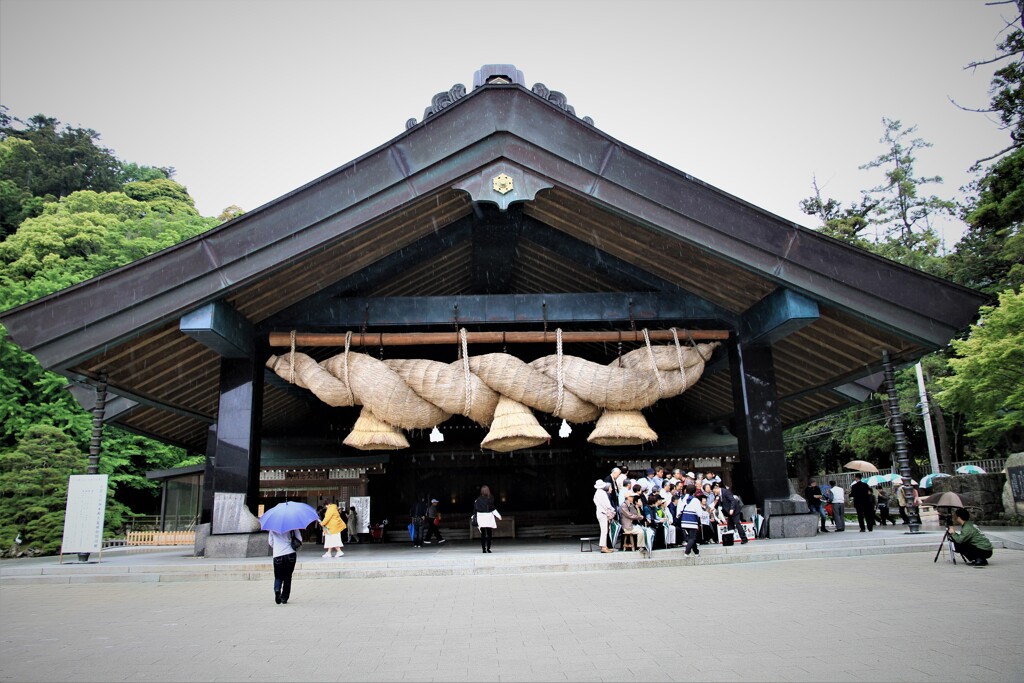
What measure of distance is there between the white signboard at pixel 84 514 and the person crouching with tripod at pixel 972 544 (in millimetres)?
12749

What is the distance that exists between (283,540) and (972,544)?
8455 mm

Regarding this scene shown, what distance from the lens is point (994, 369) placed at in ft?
68.0

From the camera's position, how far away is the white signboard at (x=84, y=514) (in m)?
11.0

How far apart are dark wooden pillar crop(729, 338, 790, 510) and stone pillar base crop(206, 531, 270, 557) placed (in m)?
8.59

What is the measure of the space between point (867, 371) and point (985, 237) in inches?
939

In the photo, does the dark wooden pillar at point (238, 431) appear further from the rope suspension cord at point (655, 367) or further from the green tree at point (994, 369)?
the green tree at point (994, 369)

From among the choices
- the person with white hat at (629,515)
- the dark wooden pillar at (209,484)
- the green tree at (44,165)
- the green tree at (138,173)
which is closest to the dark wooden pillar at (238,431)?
the dark wooden pillar at (209,484)

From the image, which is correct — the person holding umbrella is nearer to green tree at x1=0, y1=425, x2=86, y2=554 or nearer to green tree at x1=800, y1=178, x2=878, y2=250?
green tree at x1=0, y1=425, x2=86, y2=554

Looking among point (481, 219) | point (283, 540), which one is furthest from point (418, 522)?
point (283, 540)

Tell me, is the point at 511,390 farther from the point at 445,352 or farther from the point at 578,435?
the point at 578,435

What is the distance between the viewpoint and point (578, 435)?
65.3ft

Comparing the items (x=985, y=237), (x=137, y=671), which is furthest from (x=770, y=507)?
(x=985, y=237)

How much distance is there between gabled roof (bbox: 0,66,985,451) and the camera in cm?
1025

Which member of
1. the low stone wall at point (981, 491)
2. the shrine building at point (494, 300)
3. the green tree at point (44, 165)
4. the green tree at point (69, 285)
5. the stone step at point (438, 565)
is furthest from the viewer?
the green tree at point (44, 165)
